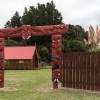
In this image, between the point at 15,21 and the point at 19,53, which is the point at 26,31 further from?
the point at 15,21

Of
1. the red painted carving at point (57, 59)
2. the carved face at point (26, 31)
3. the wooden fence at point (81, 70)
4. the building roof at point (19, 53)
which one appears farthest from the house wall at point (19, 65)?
the wooden fence at point (81, 70)

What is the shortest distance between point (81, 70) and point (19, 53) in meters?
26.2

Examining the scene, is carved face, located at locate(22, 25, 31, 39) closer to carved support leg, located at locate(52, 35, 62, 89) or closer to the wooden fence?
carved support leg, located at locate(52, 35, 62, 89)

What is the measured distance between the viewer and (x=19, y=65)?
36469mm

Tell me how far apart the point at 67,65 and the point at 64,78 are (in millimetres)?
615

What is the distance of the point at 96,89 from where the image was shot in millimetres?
11141

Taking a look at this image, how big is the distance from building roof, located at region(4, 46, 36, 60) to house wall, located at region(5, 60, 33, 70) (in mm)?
516

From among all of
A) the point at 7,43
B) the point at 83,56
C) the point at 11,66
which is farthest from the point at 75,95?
the point at 7,43

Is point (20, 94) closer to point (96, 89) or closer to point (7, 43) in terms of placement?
point (96, 89)

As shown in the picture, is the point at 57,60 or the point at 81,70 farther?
the point at 57,60

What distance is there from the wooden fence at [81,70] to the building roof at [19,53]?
24.1 meters

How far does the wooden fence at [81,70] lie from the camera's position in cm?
1120

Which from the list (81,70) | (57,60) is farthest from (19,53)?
(81,70)

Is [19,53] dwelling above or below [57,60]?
above
